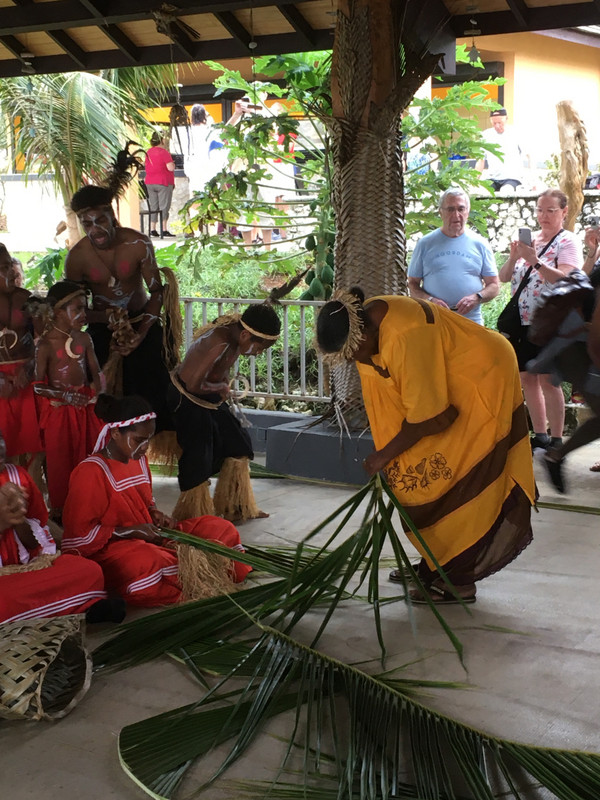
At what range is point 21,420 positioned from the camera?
4801mm

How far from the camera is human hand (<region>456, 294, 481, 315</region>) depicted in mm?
Result: 5941

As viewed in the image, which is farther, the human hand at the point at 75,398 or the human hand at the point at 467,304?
the human hand at the point at 467,304

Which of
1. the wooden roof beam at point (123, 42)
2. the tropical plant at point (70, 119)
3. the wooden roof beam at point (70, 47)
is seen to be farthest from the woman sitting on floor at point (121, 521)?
the tropical plant at point (70, 119)

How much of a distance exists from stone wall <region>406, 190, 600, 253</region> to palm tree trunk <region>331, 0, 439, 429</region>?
18.9 ft

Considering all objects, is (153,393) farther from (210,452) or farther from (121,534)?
(121,534)

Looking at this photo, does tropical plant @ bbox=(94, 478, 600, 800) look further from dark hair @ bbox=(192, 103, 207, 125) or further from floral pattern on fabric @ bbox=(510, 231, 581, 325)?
dark hair @ bbox=(192, 103, 207, 125)

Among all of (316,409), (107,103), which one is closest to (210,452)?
(316,409)

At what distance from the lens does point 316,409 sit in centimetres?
812

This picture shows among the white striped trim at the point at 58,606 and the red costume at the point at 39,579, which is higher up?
the red costume at the point at 39,579

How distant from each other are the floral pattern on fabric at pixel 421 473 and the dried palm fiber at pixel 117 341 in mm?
1932

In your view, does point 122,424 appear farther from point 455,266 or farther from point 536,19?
point 536,19

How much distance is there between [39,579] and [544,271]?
3417 millimetres

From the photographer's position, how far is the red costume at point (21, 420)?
4789 millimetres

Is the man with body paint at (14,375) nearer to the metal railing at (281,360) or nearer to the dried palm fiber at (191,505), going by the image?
the dried palm fiber at (191,505)
